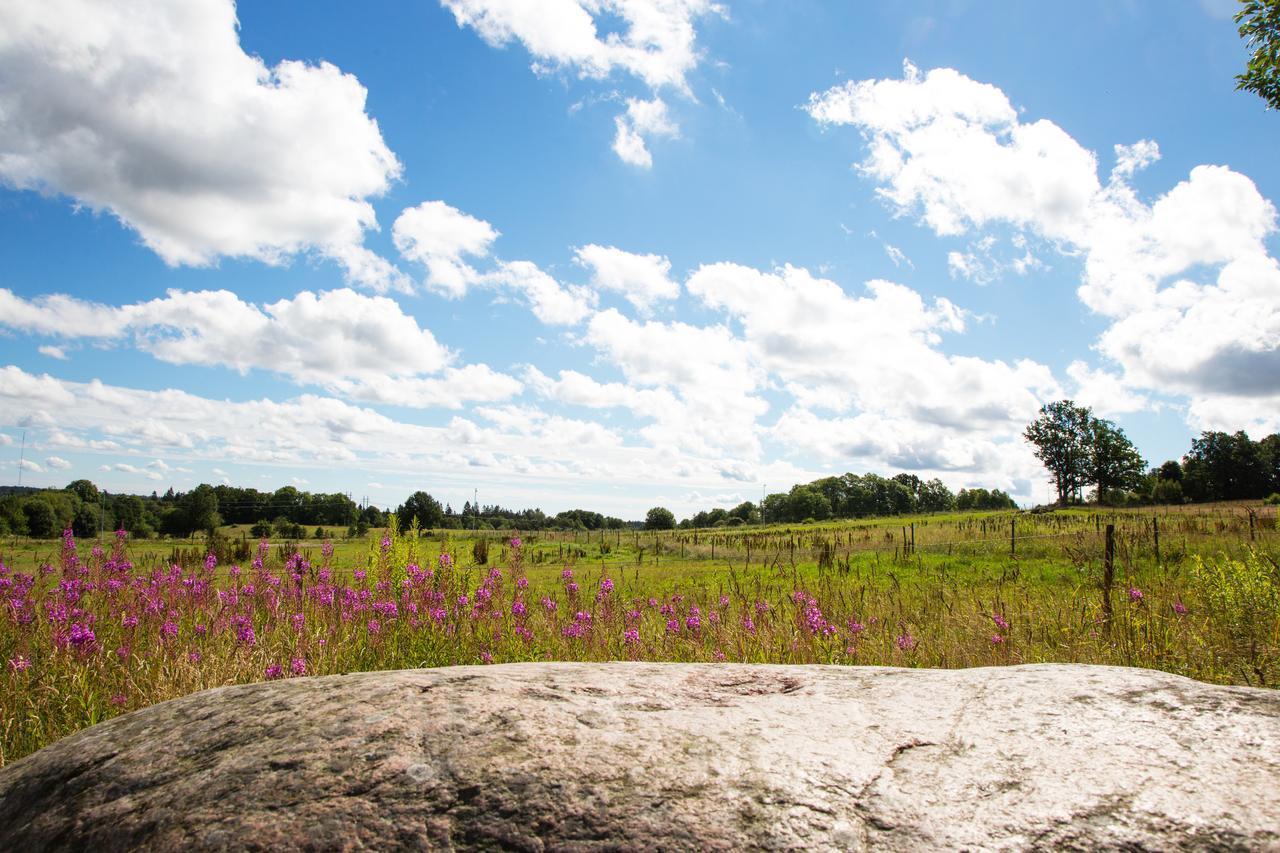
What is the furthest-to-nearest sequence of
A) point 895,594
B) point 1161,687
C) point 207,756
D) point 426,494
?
point 426,494 < point 895,594 < point 1161,687 < point 207,756

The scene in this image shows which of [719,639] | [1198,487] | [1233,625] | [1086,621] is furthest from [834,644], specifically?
[1198,487]

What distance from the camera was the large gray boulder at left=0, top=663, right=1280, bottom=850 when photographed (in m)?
1.57

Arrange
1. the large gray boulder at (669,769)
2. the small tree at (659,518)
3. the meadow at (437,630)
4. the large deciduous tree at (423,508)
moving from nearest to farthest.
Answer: the large gray boulder at (669,769) < the meadow at (437,630) < the large deciduous tree at (423,508) < the small tree at (659,518)

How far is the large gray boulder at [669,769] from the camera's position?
5.16 ft

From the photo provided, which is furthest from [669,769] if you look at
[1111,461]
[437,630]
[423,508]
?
[1111,461]

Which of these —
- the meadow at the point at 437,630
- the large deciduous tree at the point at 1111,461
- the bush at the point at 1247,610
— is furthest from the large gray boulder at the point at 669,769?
the large deciduous tree at the point at 1111,461

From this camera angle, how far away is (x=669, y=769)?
5.71 ft

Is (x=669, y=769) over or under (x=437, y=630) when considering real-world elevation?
over

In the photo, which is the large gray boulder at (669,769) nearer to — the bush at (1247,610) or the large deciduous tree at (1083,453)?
the bush at (1247,610)

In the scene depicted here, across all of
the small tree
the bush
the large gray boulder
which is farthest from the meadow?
the small tree

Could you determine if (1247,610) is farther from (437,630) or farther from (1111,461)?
(1111,461)

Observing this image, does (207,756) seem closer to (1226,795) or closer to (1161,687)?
(1226,795)

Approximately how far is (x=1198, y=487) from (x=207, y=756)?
11564 centimetres

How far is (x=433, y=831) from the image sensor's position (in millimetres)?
1605
